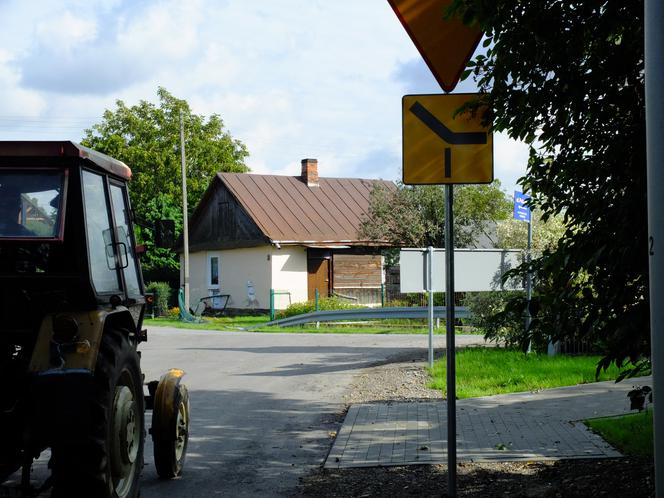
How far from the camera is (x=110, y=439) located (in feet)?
17.6

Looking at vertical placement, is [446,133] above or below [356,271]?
above

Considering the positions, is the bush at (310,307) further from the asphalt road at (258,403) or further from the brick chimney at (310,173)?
the brick chimney at (310,173)

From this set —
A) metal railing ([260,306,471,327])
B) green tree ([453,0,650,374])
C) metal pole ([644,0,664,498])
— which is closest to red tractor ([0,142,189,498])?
green tree ([453,0,650,374])

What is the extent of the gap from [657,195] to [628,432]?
18.5 feet

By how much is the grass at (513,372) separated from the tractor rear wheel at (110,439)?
6329 mm

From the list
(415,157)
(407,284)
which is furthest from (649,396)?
(407,284)

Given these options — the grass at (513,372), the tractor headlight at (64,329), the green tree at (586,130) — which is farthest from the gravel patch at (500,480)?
the grass at (513,372)

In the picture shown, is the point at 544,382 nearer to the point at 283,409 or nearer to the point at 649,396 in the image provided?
the point at 283,409

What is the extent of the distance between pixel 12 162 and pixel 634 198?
3.80 metres

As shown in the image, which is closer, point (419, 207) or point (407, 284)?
point (407, 284)

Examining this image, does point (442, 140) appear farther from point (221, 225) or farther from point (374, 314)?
point (221, 225)

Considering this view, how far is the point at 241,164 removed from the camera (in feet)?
213

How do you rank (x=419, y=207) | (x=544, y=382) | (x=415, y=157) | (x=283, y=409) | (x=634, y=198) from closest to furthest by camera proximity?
(x=634, y=198)
(x=415, y=157)
(x=283, y=409)
(x=544, y=382)
(x=419, y=207)

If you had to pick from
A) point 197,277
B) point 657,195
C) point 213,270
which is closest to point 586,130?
point 657,195
